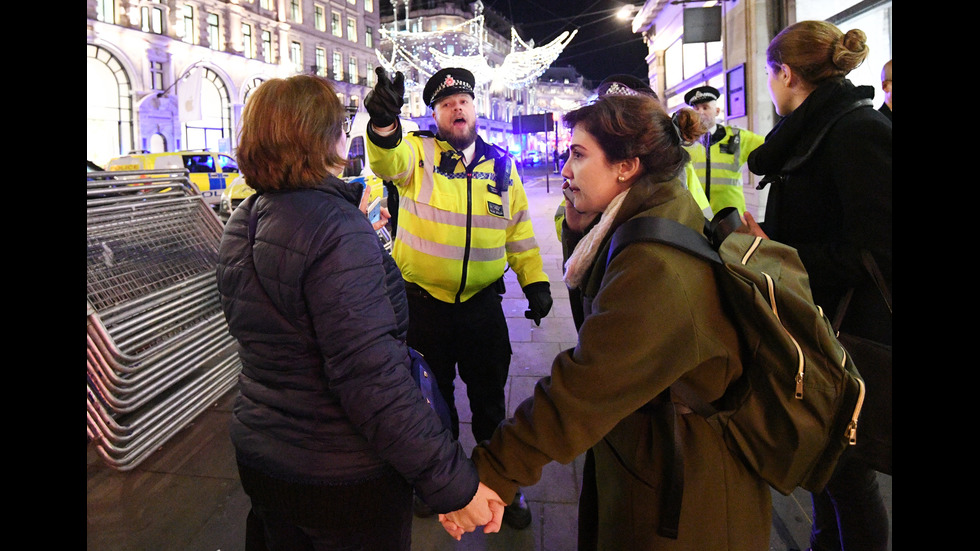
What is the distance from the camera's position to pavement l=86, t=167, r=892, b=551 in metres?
2.71

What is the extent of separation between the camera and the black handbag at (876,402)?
1.83 meters

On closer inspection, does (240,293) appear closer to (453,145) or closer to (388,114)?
(388,114)

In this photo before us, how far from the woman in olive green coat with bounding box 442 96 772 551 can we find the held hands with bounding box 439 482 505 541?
26mm

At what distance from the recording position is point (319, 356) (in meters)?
1.51

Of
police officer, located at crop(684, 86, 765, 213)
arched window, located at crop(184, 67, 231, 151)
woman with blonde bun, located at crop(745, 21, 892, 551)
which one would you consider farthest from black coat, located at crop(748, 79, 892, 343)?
arched window, located at crop(184, 67, 231, 151)

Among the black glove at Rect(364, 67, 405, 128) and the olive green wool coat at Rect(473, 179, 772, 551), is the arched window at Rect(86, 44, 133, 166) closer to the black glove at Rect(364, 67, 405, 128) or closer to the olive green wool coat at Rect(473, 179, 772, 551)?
the black glove at Rect(364, 67, 405, 128)

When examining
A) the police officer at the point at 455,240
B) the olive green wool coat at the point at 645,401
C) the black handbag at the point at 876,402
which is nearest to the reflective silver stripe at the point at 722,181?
the police officer at the point at 455,240

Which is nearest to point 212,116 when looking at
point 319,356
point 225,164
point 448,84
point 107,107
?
point 107,107

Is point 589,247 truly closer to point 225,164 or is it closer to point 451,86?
point 451,86

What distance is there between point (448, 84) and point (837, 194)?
195 cm

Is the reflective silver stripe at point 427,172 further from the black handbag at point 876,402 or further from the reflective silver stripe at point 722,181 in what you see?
the reflective silver stripe at point 722,181

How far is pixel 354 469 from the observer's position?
1.55 metres
